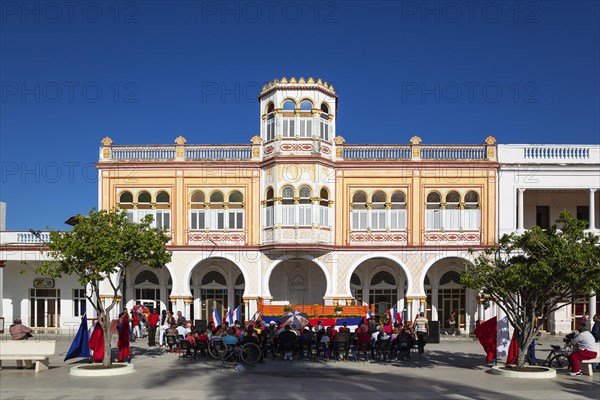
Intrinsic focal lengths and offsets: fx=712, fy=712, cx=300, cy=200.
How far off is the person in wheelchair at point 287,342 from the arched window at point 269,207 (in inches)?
467

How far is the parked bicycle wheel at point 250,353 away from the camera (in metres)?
22.5

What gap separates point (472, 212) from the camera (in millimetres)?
36125

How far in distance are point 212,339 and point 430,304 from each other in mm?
17027

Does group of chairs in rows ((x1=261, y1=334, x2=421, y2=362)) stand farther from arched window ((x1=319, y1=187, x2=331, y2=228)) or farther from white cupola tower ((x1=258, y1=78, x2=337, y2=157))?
white cupola tower ((x1=258, y1=78, x2=337, y2=157))

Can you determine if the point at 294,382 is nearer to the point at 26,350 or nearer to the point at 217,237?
the point at 26,350

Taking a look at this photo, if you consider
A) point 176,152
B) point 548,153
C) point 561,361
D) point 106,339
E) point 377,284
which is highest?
point 176,152

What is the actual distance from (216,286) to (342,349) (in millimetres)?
15483

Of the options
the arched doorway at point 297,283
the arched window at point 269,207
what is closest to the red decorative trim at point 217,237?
the arched window at point 269,207

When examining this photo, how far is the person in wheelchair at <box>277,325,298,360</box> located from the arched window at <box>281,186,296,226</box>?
1110 cm

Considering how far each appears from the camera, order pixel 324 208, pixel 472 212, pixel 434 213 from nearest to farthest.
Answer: pixel 324 208 < pixel 472 212 < pixel 434 213

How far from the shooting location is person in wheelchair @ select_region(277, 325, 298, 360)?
2392 centimetres

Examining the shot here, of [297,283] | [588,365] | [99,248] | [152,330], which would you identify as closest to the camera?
[588,365]

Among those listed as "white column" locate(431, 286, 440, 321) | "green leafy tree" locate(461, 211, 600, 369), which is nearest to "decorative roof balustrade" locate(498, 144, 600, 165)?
"white column" locate(431, 286, 440, 321)

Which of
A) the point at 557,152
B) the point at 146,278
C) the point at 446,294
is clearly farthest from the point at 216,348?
the point at 557,152
